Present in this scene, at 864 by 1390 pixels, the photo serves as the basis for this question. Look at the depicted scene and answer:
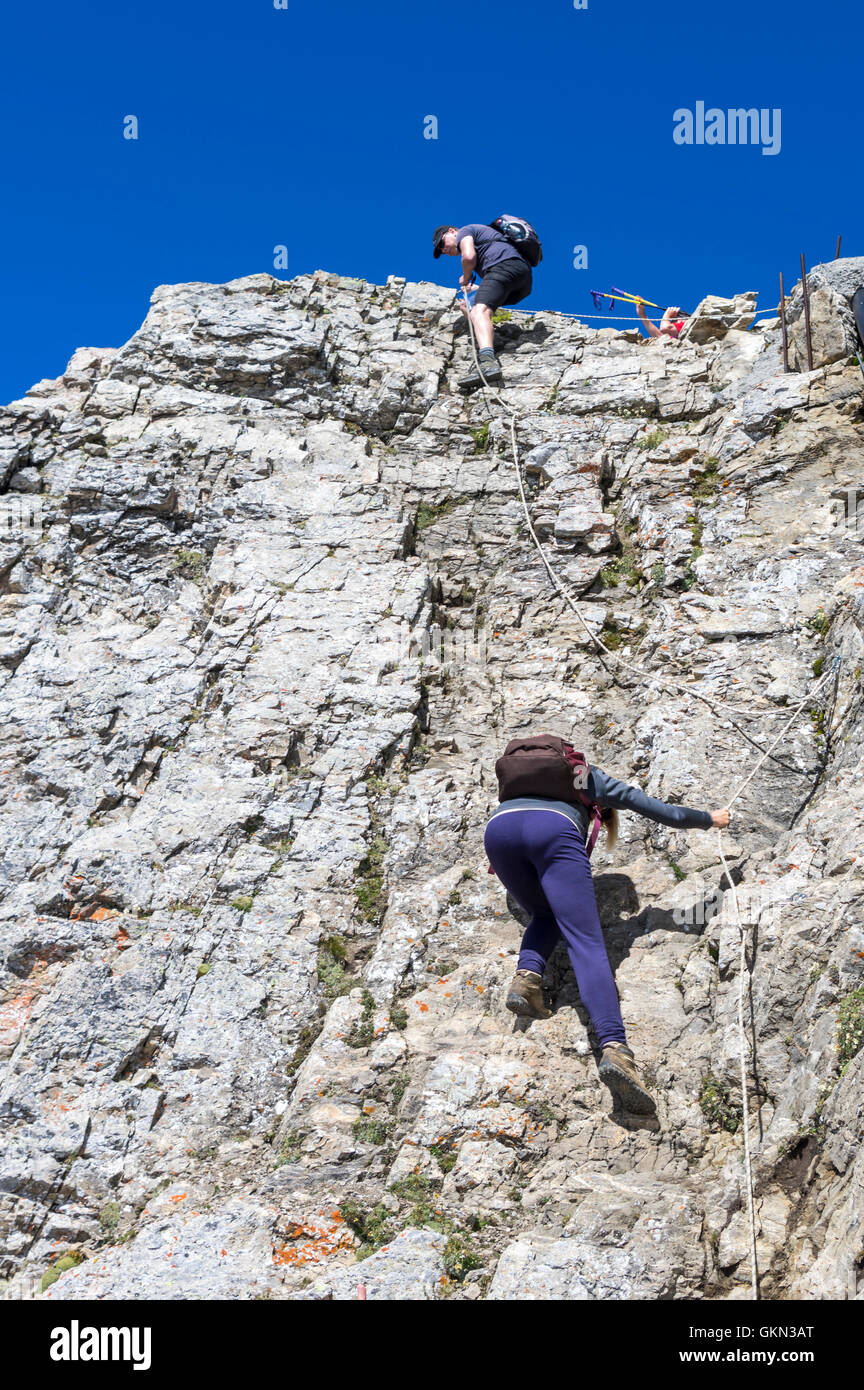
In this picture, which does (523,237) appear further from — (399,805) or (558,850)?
(558,850)

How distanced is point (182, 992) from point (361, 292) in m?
9.98

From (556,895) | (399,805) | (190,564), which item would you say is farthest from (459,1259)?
(190,564)

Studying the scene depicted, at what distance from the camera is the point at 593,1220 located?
525cm

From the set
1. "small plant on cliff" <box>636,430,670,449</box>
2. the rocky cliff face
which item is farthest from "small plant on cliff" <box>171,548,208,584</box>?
"small plant on cliff" <box>636,430,670,449</box>

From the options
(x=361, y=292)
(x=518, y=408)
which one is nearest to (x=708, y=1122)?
(x=518, y=408)

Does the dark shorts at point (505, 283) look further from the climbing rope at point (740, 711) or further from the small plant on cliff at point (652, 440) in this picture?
the small plant on cliff at point (652, 440)

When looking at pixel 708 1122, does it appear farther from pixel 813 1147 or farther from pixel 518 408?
pixel 518 408

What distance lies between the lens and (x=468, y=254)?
13562mm

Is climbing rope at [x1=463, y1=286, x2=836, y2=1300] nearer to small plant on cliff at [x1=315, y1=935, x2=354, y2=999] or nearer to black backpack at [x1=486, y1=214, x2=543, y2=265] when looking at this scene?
black backpack at [x1=486, y1=214, x2=543, y2=265]

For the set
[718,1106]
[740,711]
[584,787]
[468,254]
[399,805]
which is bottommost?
[718,1106]

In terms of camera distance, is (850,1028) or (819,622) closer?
(850,1028)

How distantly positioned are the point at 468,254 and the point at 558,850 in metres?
9.82

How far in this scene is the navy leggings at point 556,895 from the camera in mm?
5988

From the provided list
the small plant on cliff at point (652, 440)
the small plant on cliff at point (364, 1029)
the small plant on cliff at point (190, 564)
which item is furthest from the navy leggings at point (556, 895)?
the small plant on cliff at point (652, 440)
